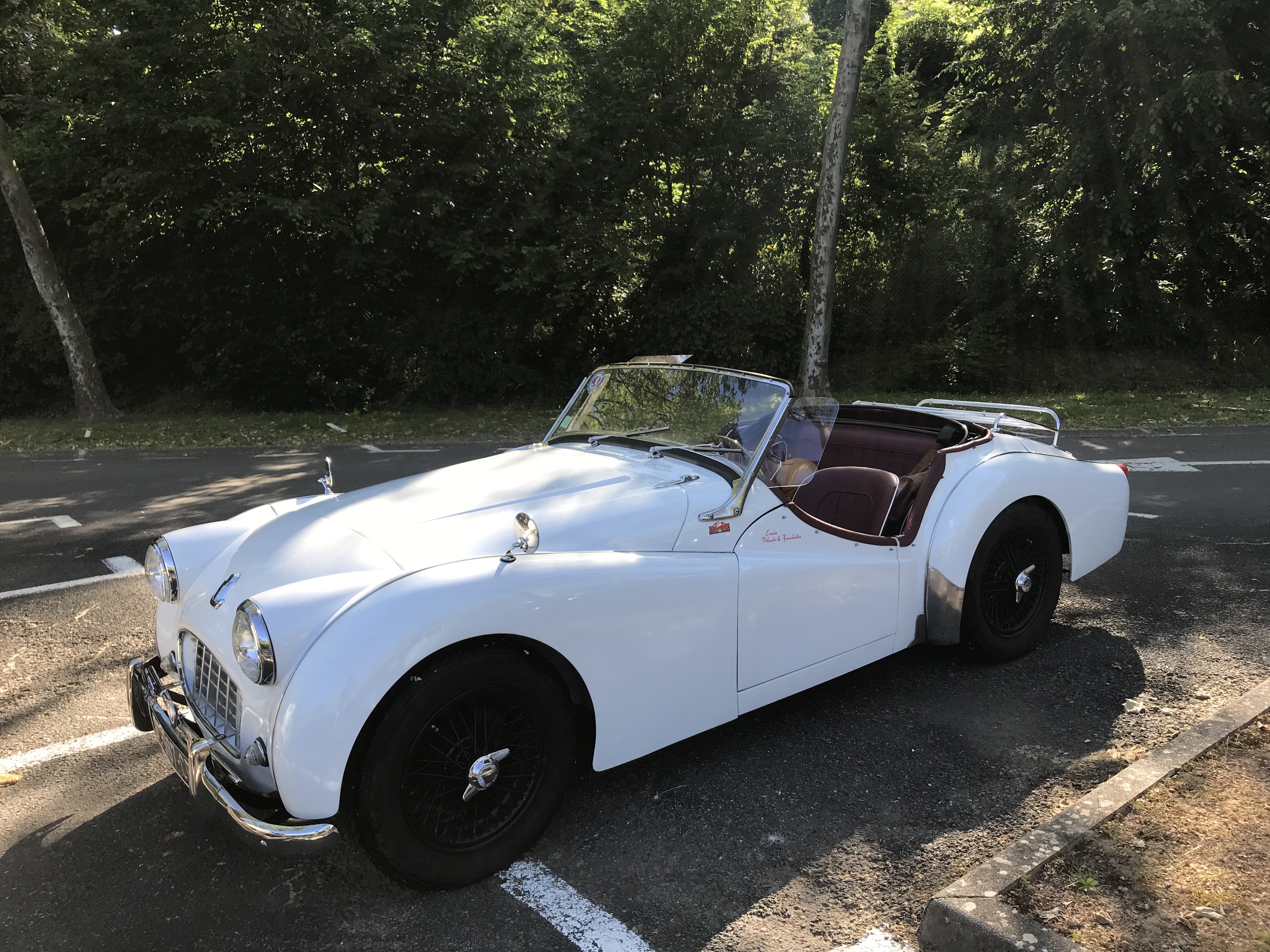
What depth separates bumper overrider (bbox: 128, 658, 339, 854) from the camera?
2.25 m

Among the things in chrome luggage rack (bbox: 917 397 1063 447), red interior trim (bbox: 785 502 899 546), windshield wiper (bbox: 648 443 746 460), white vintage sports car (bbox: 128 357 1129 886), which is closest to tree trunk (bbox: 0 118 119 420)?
white vintage sports car (bbox: 128 357 1129 886)

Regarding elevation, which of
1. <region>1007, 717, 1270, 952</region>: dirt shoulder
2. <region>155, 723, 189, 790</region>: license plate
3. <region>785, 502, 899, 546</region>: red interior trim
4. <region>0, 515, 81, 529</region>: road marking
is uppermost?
<region>785, 502, 899, 546</region>: red interior trim

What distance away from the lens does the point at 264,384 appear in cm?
1562

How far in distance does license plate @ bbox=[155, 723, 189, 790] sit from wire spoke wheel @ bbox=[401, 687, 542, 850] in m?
0.67

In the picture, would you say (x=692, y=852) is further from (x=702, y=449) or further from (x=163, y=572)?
(x=163, y=572)

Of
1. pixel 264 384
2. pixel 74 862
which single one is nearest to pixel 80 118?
pixel 264 384

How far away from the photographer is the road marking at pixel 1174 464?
8.45m

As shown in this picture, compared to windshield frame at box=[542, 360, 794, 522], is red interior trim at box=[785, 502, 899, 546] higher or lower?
lower

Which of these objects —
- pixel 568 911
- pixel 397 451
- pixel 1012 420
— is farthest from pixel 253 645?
pixel 397 451

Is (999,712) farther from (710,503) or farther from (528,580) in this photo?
(528,580)

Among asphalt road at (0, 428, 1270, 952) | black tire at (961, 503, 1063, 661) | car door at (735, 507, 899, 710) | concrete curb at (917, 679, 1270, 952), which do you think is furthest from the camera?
black tire at (961, 503, 1063, 661)

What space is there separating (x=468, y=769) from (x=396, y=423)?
35.7ft

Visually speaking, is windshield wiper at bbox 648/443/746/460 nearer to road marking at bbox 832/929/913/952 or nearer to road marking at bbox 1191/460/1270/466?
road marking at bbox 832/929/913/952

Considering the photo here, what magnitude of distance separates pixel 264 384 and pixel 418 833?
14.7m
